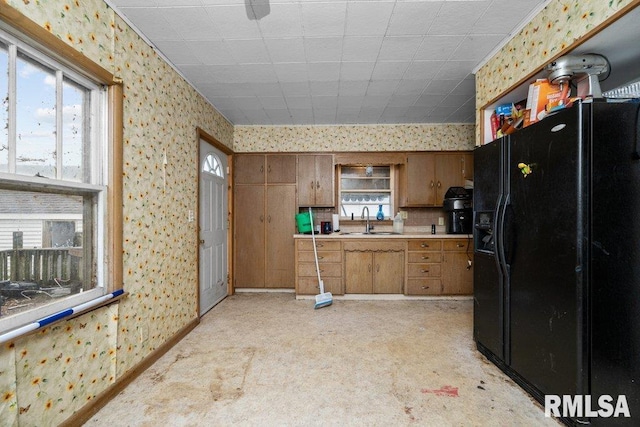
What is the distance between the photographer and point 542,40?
1.86m

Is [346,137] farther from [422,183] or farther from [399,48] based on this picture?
[399,48]

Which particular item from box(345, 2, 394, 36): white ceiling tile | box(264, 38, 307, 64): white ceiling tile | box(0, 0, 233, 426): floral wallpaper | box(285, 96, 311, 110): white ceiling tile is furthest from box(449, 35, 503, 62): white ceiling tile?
box(0, 0, 233, 426): floral wallpaper

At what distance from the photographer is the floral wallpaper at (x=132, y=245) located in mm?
1331

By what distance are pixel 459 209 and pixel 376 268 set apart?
140 centimetres

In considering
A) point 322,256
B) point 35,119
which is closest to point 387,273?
point 322,256

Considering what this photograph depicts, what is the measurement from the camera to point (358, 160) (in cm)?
431

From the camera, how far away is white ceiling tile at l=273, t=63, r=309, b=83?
2.58 meters

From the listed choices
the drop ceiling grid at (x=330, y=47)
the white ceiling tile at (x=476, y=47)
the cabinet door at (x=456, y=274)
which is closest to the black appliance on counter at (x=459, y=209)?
the cabinet door at (x=456, y=274)

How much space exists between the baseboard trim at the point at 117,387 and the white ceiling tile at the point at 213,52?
2409 mm

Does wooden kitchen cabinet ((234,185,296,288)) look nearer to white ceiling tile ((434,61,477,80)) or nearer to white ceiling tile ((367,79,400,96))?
white ceiling tile ((367,79,400,96))

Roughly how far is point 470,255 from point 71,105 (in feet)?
13.9

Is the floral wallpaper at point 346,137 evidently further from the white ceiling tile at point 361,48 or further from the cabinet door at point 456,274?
the white ceiling tile at point 361,48

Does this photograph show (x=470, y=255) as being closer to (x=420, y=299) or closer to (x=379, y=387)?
(x=420, y=299)

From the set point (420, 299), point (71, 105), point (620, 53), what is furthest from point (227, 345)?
point (620, 53)
